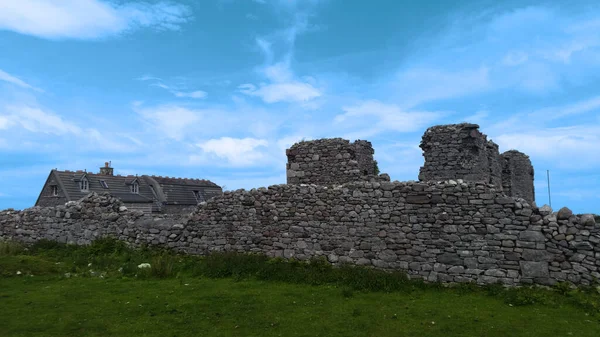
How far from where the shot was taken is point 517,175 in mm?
21781

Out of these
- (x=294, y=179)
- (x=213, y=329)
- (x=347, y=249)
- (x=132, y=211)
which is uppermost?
(x=294, y=179)

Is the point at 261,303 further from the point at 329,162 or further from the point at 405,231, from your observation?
the point at 329,162

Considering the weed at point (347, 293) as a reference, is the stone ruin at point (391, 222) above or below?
above

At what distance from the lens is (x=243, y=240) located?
15664mm

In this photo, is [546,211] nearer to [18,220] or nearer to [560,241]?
[560,241]

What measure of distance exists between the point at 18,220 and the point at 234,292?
51.4 ft

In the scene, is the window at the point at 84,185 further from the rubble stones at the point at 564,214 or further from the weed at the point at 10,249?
the rubble stones at the point at 564,214

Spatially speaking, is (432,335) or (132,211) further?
(132,211)

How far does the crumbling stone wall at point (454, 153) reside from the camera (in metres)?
15.8

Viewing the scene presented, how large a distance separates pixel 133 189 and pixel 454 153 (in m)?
42.9

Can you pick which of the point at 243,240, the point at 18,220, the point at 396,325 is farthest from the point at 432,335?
the point at 18,220

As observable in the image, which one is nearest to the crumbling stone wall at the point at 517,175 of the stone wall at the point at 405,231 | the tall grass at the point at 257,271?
the stone wall at the point at 405,231

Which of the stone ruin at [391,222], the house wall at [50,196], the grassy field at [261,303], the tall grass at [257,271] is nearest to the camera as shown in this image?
the grassy field at [261,303]

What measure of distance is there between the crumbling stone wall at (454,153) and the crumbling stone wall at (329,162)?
248 cm
